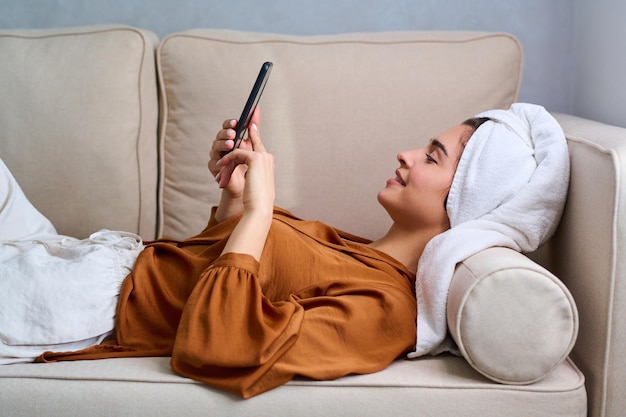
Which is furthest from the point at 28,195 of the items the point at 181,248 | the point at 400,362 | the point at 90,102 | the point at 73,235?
the point at 400,362

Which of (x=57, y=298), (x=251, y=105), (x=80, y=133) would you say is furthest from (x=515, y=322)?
(x=80, y=133)

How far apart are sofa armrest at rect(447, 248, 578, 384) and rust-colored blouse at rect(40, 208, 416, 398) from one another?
15 cm

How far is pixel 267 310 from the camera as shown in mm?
1266

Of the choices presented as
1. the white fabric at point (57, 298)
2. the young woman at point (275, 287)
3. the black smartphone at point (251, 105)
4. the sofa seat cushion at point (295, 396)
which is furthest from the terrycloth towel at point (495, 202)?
the white fabric at point (57, 298)

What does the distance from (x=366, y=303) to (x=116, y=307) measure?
1.54 feet

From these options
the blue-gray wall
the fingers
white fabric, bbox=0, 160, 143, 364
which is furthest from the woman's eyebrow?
the blue-gray wall

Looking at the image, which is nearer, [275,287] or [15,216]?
[275,287]

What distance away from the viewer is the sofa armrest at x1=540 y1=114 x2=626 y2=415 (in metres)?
1.25

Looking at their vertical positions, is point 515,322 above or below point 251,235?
below

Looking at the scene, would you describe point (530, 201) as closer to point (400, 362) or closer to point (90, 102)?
point (400, 362)

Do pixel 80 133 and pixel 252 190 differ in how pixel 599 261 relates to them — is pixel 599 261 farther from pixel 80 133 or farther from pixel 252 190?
pixel 80 133

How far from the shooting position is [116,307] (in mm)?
1398

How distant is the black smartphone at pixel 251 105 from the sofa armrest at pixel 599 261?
0.62 meters

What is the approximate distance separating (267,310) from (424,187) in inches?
17.6
